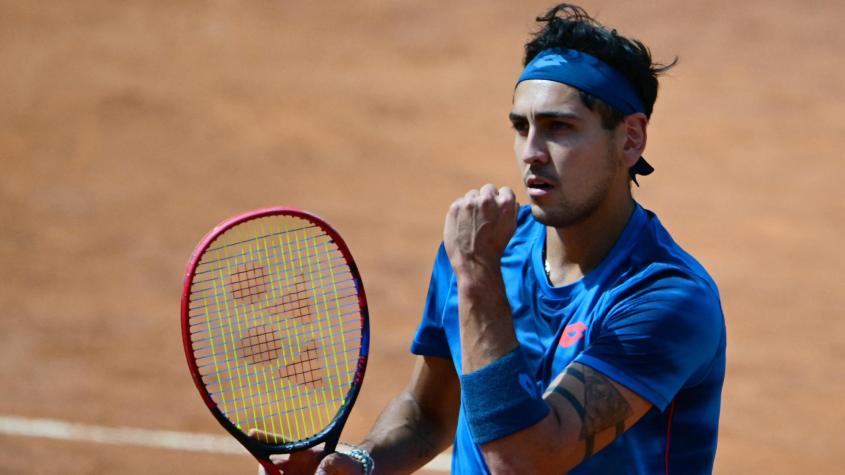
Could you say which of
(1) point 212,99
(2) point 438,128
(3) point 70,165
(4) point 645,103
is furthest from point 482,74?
(4) point 645,103

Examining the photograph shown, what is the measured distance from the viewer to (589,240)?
4219 millimetres

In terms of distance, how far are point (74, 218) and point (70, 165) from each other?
4.05 feet

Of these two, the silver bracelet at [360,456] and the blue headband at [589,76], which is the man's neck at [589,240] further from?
the silver bracelet at [360,456]

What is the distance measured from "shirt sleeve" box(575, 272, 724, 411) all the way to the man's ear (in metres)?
0.50

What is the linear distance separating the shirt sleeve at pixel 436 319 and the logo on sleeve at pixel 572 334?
569 millimetres

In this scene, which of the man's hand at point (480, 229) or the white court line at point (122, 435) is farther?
the white court line at point (122, 435)

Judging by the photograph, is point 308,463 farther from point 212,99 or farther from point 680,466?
point 212,99

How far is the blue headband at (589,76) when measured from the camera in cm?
409

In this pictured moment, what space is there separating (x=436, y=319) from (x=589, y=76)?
3.30 feet

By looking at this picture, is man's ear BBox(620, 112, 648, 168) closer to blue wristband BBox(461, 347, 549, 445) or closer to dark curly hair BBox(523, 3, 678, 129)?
dark curly hair BBox(523, 3, 678, 129)

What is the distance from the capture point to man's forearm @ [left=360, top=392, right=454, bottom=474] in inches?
179

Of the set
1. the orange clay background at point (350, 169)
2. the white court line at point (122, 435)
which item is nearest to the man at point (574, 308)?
the white court line at point (122, 435)

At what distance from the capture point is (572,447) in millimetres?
3672

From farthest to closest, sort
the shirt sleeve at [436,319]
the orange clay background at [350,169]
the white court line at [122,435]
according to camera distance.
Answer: the orange clay background at [350,169] < the white court line at [122,435] < the shirt sleeve at [436,319]
